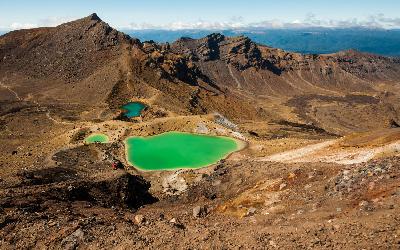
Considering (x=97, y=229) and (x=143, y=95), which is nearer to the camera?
(x=97, y=229)

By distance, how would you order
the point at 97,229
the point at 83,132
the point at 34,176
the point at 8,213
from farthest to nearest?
the point at 83,132 < the point at 34,176 < the point at 8,213 < the point at 97,229

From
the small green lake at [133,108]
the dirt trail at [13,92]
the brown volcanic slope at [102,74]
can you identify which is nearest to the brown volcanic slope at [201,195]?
the small green lake at [133,108]

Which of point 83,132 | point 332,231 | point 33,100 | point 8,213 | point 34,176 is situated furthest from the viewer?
point 33,100

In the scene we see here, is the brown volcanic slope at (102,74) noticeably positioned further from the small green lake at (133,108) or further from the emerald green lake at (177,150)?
the emerald green lake at (177,150)

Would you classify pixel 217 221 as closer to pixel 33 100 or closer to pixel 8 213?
pixel 8 213

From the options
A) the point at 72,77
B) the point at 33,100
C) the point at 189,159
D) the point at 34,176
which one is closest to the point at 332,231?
the point at 34,176

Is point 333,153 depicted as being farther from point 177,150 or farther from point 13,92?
point 13,92

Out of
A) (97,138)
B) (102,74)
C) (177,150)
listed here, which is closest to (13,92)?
(102,74)

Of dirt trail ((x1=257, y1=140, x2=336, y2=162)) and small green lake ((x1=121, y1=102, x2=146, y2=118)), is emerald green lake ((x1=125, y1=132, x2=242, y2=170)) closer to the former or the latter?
dirt trail ((x1=257, y1=140, x2=336, y2=162))
